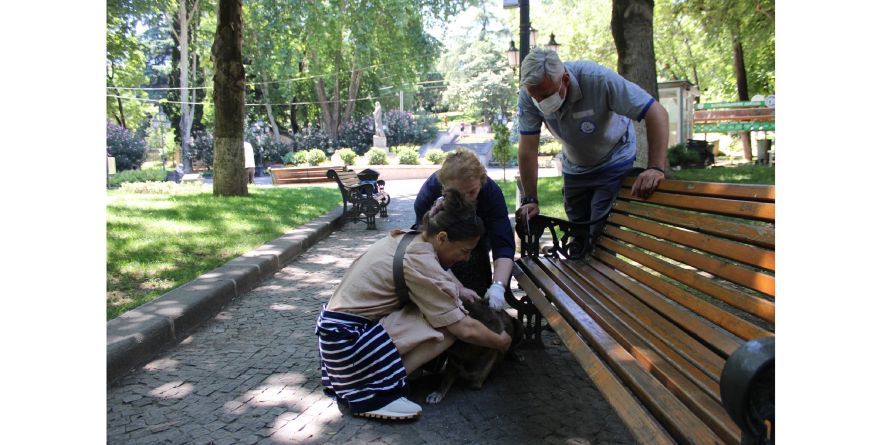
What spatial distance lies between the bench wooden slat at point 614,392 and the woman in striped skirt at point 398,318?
439 mm

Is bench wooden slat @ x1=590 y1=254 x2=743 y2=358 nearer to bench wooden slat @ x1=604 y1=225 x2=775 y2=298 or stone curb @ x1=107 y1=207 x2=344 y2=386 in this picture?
bench wooden slat @ x1=604 y1=225 x2=775 y2=298

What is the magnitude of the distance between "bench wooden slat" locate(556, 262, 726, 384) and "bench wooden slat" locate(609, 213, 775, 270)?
32cm

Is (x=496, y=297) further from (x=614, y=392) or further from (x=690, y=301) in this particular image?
(x=614, y=392)

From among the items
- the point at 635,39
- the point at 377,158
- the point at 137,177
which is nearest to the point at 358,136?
the point at 377,158

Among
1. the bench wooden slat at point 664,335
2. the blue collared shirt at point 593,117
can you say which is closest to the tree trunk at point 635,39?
the blue collared shirt at point 593,117

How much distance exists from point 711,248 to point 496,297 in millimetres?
1101

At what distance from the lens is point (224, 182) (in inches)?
469

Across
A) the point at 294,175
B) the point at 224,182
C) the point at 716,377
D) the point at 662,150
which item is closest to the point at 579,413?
the point at 716,377

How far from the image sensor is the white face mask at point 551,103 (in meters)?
3.59

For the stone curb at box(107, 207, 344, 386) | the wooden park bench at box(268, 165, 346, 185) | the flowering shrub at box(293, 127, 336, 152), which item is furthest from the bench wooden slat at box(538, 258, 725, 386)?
the flowering shrub at box(293, 127, 336, 152)

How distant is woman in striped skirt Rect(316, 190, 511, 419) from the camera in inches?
111

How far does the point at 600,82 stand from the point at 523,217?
1.03 m

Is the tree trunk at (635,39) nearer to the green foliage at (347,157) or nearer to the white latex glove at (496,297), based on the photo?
the white latex glove at (496,297)

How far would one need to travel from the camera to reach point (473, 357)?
322 centimetres
